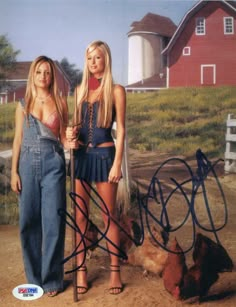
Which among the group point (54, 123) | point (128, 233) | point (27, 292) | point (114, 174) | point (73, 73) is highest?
point (73, 73)

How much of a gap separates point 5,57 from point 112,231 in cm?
97

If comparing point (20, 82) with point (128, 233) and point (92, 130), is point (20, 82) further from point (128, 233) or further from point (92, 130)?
point (128, 233)

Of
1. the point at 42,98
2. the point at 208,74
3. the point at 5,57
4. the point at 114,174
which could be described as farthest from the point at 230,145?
the point at 5,57

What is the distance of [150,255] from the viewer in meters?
1.96

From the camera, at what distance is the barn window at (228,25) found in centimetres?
196

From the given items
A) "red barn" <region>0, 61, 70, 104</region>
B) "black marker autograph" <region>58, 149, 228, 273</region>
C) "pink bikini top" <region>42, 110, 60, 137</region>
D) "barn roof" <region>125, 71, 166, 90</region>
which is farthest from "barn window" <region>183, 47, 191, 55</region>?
"pink bikini top" <region>42, 110, 60, 137</region>

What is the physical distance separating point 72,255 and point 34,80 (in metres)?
0.81

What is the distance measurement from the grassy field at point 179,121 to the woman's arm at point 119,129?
6cm

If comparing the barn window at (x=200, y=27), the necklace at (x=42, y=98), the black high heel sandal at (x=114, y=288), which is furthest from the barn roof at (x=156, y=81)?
the black high heel sandal at (x=114, y=288)

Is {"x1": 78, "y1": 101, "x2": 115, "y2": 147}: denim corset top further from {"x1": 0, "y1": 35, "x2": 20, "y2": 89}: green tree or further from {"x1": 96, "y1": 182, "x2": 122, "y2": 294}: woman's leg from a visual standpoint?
{"x1": 0, "y1": 35, "x2": 20, "y2": 89}: green tree

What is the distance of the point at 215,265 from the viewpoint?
1.93 metres

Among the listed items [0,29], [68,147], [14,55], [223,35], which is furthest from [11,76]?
[223,35]

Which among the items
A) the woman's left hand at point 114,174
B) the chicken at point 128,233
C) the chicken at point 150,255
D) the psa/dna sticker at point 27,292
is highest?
the woman's left hand at point 114,174

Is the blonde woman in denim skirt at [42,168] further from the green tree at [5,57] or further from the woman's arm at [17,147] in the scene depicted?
the green tree at [5,57]
